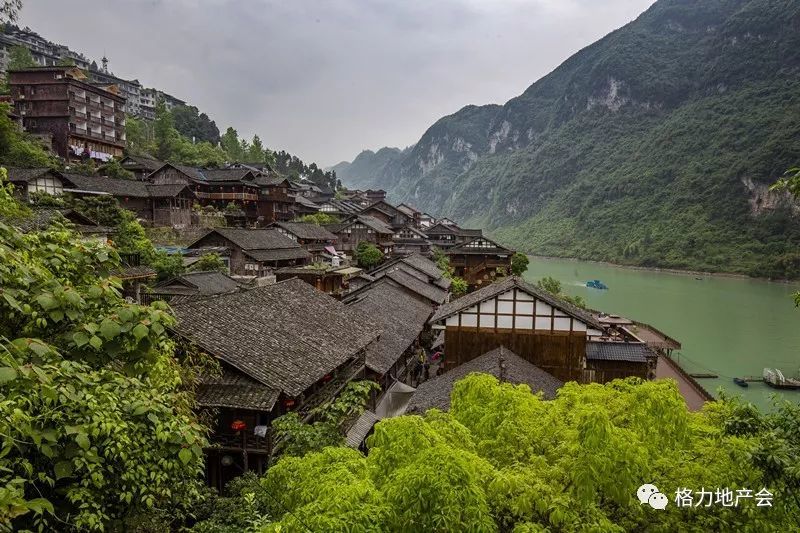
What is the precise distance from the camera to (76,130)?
50.4 meters

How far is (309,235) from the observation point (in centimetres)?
4478

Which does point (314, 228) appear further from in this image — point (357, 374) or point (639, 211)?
point (639, 211)

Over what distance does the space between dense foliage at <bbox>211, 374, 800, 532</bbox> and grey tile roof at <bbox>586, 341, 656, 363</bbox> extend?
615 inches

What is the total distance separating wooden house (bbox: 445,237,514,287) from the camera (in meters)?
50.0

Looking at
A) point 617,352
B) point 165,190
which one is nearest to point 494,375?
point 617,352

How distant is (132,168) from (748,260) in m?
97.5

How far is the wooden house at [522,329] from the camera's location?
20078 mm

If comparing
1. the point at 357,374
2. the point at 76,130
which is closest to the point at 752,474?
the point at 357,374

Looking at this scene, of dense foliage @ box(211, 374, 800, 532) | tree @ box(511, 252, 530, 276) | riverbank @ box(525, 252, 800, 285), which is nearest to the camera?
dense foliage @ box(211, 374, 800, 532)

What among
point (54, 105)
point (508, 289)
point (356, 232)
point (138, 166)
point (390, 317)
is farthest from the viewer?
point (356, 232)

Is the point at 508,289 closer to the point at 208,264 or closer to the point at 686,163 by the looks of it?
the point at 208,264

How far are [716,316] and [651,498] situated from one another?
55.3m

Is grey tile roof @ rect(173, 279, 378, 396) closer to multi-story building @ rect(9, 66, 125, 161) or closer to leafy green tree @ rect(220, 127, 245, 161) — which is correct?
multi-story building @ rect(9, 66, 125, 161)

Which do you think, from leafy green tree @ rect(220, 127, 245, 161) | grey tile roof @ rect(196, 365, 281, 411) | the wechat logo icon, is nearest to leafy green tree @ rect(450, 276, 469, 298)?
grey tile roof @ rect(196, 365, 281, 411)
